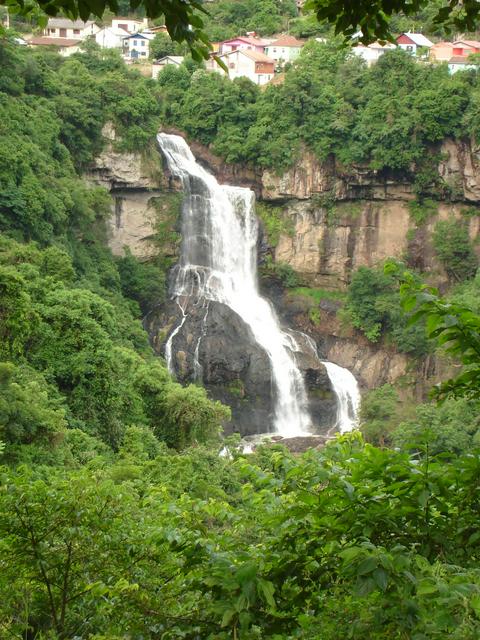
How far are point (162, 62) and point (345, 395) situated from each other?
19.8m

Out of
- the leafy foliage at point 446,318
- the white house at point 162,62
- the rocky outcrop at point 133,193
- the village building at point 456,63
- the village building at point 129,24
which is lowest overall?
the rocky outcrop at point 133,193

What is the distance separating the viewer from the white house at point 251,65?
41.3 metres

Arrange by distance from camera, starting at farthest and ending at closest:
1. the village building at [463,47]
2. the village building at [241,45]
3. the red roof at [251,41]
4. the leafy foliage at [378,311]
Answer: the red roof at [251,41] → the village building at [241,45] → the village building at [463,47] → the leafy foliage at [378,311]

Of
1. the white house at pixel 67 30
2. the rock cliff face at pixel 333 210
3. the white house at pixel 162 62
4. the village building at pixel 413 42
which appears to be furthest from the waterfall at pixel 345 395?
the white house at pixel 67 30

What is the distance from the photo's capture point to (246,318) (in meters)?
32.2

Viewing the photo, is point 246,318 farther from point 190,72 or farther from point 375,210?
point 190,72

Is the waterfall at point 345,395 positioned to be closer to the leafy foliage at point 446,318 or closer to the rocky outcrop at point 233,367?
the rocky outcrop at point 233,367

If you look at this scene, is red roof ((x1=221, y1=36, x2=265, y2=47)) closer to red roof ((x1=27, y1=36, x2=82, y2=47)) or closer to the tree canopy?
red roof ((x1=27, y1=36, x2=82, y2=47))

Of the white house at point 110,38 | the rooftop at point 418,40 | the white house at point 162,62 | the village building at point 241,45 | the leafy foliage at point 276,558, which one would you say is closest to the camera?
the leafy foliage at point 276,558

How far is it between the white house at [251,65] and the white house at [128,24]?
1070 centimetres

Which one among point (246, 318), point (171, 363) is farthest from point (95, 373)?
point (246, 318)

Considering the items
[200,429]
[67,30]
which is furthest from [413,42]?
[200,429]

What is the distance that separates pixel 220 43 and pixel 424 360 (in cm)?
2251

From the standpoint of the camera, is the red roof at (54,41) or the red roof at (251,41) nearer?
the red roof at (54,41)
